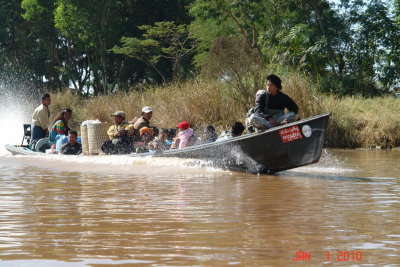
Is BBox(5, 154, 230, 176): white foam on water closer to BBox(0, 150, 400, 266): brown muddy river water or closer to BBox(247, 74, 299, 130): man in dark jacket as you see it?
BBox(0, 150, 400, 266): brown muddy river water

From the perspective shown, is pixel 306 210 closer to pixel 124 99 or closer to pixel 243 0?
pixel 124 99

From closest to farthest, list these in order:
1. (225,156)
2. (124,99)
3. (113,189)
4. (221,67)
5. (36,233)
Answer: (36,233), (113,189), (225,156), (221,67), (124,99)

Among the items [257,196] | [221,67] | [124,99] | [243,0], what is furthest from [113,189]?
[243,0]

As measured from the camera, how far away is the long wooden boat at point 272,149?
9.99 meters

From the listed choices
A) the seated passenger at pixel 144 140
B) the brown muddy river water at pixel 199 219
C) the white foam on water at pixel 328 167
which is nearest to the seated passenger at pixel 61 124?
the seated passenger at pixel 144 140

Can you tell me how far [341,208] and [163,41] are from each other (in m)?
27.8

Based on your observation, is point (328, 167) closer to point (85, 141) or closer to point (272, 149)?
point (272, 149)

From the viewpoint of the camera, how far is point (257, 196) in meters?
7.62

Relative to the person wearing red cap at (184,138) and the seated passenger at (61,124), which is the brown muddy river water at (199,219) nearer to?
the person wearing red cap at (184,138)

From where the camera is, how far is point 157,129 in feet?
44.0

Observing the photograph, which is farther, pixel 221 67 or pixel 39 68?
pixel 39 68

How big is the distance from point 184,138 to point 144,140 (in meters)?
1.06
